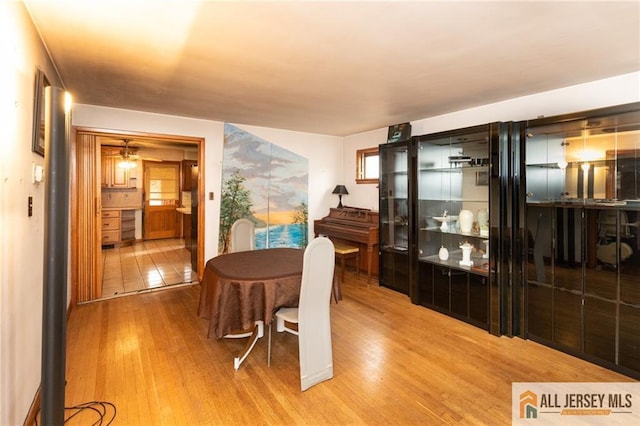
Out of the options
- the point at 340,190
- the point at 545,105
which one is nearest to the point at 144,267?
the point at 340,190

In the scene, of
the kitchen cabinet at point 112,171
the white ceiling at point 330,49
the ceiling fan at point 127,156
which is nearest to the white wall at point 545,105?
the white ceiling at point 330,49

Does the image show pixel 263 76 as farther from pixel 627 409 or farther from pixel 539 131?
pixel 627 409

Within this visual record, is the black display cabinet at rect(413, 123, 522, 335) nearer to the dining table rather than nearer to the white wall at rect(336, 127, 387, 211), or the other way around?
the white wall at rect(336, 127, 387, 211)

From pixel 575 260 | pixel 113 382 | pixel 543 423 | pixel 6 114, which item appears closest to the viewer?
pixel 6 114

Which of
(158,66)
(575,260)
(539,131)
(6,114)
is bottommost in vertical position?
(575,260)

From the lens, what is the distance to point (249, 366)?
244 cm

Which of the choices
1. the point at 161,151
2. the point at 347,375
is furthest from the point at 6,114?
the point at 161,151

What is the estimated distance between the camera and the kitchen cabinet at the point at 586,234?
2345mm

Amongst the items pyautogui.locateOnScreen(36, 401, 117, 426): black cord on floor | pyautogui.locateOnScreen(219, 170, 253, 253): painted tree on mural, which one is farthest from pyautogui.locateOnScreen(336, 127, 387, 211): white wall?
pyautogui.locateOnScreen(36, 401, 117, 426): black cord on floor

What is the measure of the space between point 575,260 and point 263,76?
3.05 meters

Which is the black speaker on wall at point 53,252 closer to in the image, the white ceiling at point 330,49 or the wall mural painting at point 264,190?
the white ceiling at point 330,49

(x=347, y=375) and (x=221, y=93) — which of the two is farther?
(x=221, y=93)

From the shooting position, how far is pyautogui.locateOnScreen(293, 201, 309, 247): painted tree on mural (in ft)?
17.6

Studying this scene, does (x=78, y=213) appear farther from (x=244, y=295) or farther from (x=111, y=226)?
(x=111, y=226)
